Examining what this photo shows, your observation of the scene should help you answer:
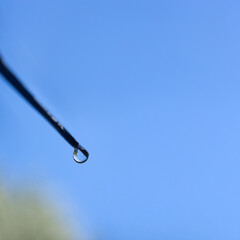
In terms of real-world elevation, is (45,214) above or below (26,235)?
above

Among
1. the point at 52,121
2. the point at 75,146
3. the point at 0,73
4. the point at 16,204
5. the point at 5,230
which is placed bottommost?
the point at 0,73

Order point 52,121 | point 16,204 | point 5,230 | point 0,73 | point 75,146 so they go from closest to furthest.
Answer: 1. point 0,73
2. point 52,121
3. point 75,146
4. point 5,230
5. point 16,204

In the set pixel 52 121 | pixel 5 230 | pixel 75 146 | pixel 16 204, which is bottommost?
pixel 52 121

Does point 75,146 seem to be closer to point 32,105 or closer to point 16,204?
point 32,105

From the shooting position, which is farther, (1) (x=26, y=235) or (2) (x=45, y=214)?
(2) (x=45, y=214)

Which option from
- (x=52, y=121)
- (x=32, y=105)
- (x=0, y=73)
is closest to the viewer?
(x=0, y=73)

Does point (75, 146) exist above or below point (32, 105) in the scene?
above

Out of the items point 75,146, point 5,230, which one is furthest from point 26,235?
point 75,146

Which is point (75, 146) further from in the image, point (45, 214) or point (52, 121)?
point (45, 214)

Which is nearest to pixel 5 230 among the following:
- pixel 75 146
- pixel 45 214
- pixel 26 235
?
pixel 26 235
